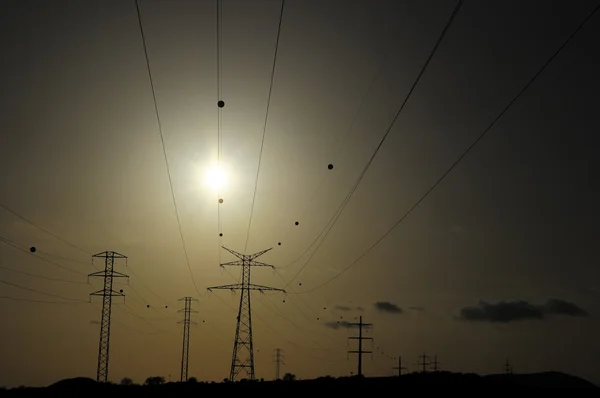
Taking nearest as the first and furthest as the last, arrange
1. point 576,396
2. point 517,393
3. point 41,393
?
point 576,396
point 517,393
point 41,393

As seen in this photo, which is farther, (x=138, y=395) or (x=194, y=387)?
(x=194, y=387)

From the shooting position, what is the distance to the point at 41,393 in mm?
51938

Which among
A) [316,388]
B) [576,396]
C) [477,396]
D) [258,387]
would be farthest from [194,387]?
[576,396]

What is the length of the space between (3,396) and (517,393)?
3423cm

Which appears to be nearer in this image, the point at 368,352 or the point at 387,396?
the point at 387,396

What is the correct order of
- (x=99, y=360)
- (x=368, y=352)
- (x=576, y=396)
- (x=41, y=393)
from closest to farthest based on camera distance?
(x=576, y=396) → (x=41, y=393) → (x=99, y=360) → (x=368, y=352)

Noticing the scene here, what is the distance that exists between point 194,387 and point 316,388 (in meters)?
10.9

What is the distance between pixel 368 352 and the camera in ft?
353

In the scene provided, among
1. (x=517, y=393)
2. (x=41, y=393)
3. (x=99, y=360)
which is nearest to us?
(x=517, y=393)

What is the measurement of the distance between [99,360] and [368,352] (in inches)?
1770

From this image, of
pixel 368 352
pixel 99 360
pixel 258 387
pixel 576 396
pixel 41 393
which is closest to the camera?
pixel 576 396

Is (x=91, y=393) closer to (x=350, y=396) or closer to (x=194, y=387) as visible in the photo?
(x=194, y=387)

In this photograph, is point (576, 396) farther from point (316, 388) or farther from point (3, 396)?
Result: point (3, 396)

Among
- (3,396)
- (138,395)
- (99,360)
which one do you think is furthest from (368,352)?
(3,396)
